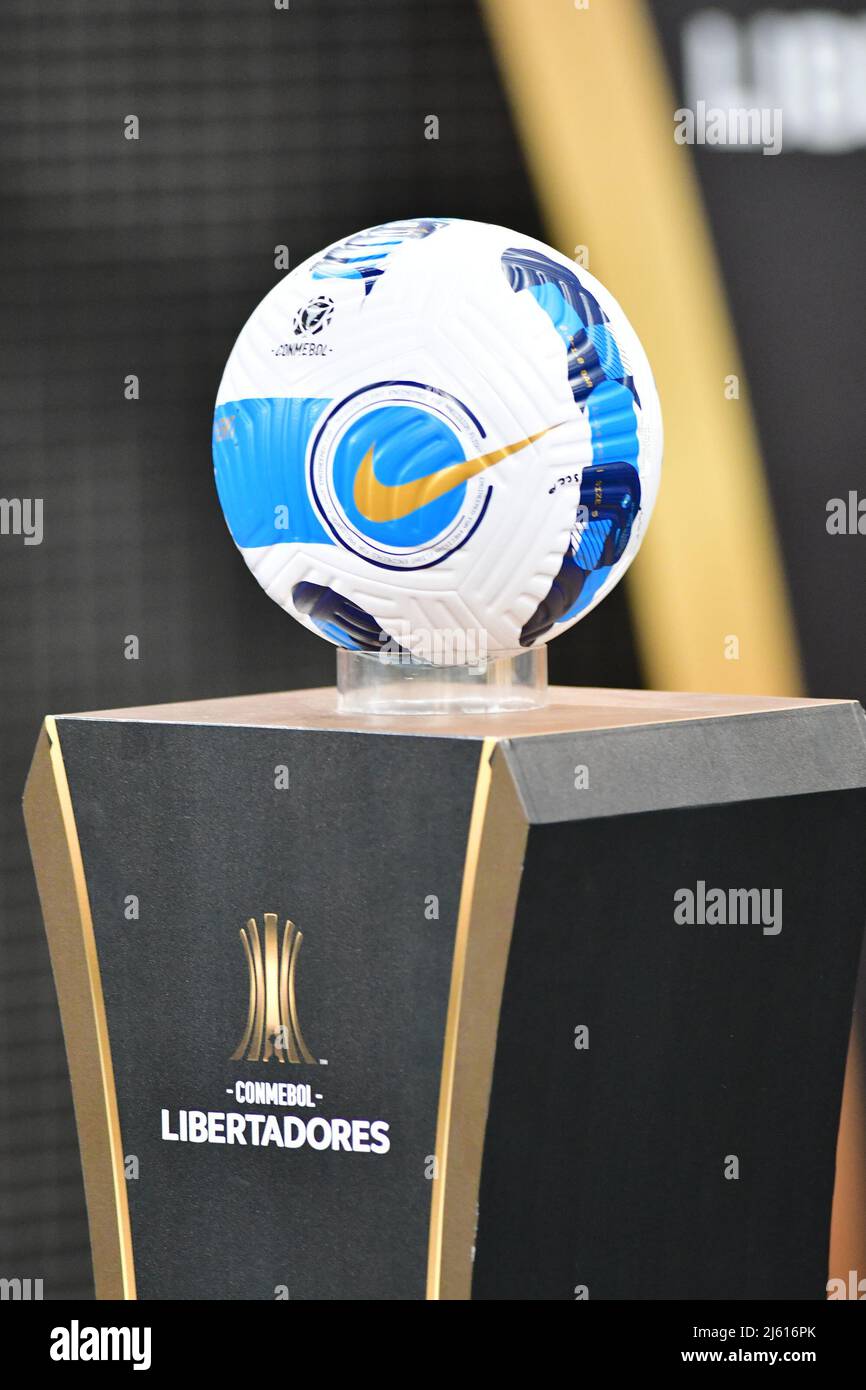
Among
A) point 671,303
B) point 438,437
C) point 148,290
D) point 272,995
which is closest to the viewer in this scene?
point 438,437

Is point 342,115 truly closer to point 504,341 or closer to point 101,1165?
point 504,341

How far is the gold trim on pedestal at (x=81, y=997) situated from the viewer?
168 centimetres

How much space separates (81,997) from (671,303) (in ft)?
4.29

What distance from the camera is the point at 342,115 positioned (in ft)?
8.87

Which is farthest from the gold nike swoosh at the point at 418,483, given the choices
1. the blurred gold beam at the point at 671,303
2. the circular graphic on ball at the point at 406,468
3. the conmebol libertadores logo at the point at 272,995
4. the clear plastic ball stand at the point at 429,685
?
the blurred gold beam at the point at 671,303

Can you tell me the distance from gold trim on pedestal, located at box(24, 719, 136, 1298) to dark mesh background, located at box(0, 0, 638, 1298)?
1047 millimetres

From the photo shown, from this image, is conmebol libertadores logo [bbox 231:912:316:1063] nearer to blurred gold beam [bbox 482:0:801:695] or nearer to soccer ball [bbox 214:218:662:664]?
soccer ball [bbox 214:218:662:664]

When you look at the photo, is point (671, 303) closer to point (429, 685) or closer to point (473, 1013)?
point (429, 685)

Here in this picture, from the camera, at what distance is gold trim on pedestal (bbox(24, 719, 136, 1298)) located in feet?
5.51

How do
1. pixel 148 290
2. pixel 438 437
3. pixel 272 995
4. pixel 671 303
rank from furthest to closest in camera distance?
pixel 148 290, pixel 671 303, pixel 272 995, pixel 438 437

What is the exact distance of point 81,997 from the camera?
5.55 ft

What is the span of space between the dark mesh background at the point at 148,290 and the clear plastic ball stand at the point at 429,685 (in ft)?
3.42

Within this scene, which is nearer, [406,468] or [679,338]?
[406,468]

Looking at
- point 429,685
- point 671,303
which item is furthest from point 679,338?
point 429,685
